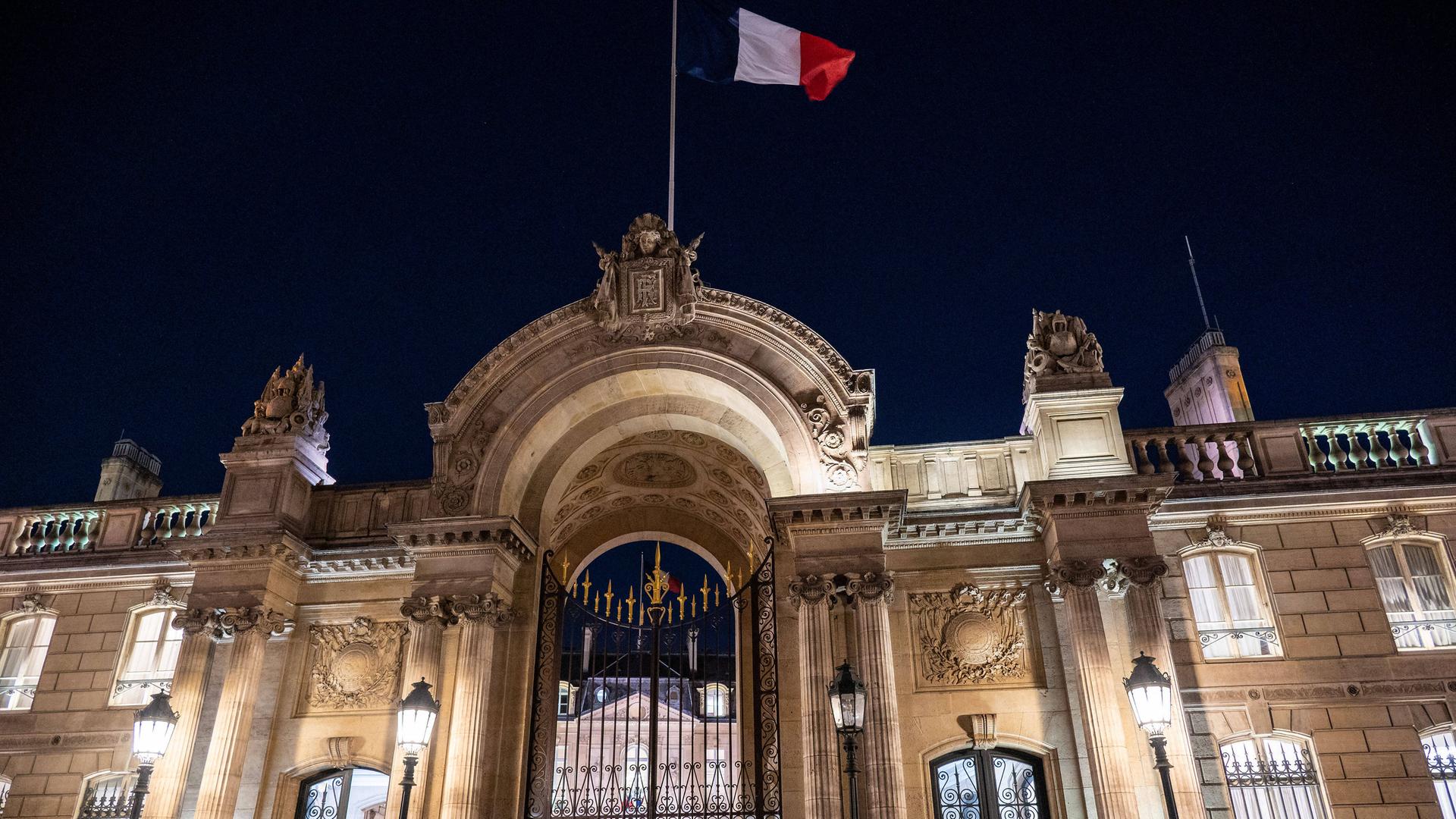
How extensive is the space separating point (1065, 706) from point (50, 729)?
831 inches

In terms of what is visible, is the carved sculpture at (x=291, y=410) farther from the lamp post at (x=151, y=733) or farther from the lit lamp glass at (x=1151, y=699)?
the lit lamp glass at (x=1151, y=699)

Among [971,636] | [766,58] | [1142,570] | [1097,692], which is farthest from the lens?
[766,58]

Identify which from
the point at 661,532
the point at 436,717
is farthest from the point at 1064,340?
the point at 436,717

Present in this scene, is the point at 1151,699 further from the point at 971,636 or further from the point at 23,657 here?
the point at 23,657

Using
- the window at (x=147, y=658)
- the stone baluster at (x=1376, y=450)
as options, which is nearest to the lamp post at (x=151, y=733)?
the window at (x=147, y=658)

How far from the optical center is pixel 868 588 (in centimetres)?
1773

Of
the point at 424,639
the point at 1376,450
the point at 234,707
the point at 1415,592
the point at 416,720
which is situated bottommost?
the point at 416,720

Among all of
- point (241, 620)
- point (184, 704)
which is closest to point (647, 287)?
point (241, 620)

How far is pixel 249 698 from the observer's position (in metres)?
18.9

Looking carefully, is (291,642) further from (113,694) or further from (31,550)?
(31,550)

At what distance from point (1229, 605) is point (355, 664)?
58.0 ft

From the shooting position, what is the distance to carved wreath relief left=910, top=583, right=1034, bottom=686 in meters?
18.0

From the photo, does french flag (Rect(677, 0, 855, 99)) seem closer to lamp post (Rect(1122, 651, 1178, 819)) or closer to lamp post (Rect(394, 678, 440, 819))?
lamp post (Rect(1122, 651, 1178, 819))

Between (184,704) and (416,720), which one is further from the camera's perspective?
(184,704)
